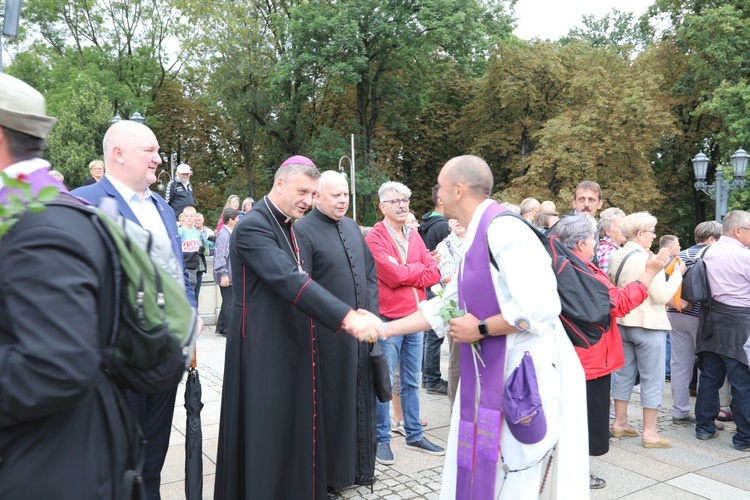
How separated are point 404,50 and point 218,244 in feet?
66.5

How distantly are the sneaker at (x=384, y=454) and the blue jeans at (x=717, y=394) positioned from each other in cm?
307

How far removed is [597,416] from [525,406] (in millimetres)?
2129

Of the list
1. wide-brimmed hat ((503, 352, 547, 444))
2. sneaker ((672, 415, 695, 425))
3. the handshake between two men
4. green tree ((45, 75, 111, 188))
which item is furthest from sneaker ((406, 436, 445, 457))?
green tree ((45, 75, 111, 188))

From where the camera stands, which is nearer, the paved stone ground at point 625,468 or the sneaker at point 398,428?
the paved stone ground at point 625,468

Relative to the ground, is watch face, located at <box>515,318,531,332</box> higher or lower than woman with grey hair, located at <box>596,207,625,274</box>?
lower

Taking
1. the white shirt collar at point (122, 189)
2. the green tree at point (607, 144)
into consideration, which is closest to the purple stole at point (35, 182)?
the white shirt collar at point (122, 189)

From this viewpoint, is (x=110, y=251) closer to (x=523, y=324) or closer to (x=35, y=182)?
(x=35, y=182)

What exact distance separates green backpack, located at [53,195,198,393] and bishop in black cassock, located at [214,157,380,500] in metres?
1.52

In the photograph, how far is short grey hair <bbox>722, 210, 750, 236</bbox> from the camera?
5586mm

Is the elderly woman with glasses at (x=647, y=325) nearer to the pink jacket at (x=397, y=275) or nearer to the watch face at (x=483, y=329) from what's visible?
the pink jacket at (x=397, y=275)

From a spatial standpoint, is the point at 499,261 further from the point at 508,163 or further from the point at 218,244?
the point at 508,163

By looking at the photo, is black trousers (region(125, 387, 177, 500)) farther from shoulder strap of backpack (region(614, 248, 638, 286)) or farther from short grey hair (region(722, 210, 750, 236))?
short grey hair (region(722, 210, 750, 236))

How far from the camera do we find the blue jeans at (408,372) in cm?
507

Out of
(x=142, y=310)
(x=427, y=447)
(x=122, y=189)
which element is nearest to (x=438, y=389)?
(x=427, y=447)
